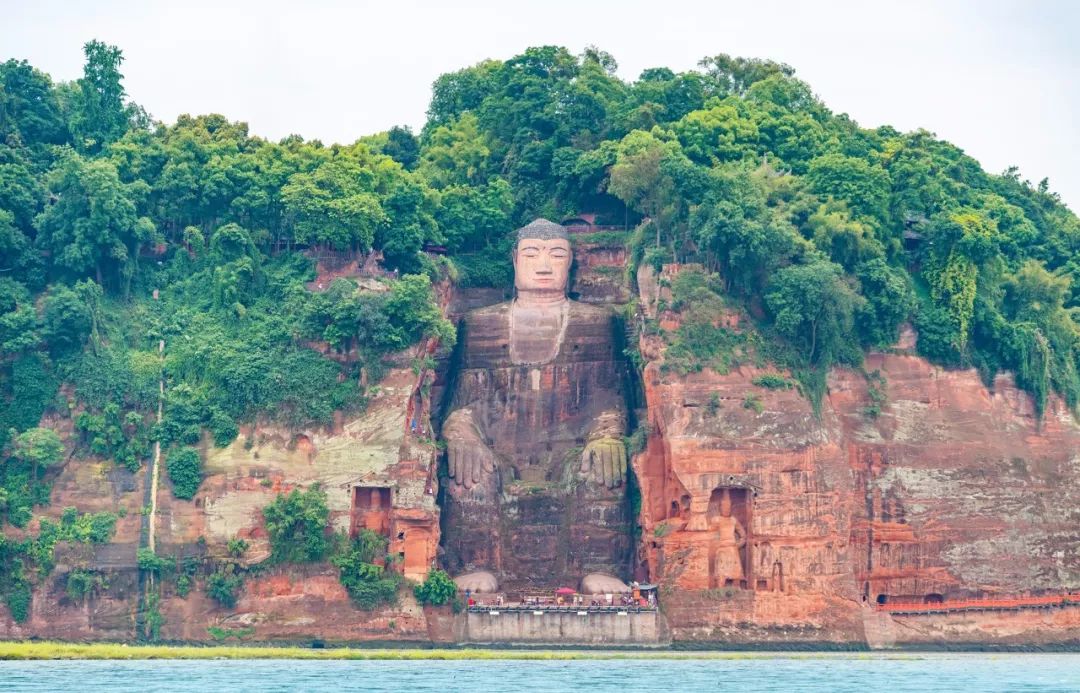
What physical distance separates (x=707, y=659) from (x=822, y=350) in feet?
32.6

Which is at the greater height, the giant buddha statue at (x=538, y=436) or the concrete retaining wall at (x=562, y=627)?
the giant buddha statue at (x=538, y=436)

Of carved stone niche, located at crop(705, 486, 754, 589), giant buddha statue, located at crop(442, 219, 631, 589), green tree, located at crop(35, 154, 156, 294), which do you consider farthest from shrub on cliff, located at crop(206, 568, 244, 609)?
carved stone niche, located at crop(705, 486, 754, 589)

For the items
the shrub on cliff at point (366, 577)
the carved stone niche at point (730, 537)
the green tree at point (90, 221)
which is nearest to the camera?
the shrub on cliff at point (366, 577)

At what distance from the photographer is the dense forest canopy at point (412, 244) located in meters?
79.1

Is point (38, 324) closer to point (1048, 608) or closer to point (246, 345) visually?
point (246, 345)

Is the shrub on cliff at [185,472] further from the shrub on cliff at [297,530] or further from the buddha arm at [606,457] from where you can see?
the buddha arm at [606,457]

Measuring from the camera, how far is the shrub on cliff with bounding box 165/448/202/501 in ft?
254

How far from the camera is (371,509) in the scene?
78.4 metres

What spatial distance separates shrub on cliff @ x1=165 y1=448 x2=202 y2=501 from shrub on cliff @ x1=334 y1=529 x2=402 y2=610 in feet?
14.3

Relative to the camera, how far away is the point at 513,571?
263 ft

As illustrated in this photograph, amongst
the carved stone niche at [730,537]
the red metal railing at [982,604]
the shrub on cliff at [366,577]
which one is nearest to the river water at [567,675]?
the red metal railing at [982,604]

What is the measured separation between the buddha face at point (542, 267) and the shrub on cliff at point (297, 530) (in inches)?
424

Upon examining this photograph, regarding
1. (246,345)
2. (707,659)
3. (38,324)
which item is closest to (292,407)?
(246,345)

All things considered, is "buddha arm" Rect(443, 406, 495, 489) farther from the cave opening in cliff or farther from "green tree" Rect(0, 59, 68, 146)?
"green tree" Rect(0, 59, 68, 146)
